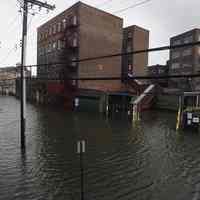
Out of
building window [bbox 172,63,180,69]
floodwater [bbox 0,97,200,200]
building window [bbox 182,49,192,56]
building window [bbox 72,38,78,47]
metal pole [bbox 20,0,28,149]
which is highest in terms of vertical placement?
building window [bbox 182,49,192,56]

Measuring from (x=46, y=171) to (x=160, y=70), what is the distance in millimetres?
62235

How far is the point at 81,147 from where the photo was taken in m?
6.43

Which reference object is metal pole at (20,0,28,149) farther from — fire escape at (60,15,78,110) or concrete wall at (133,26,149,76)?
concrete wall at (133,26,149,76)

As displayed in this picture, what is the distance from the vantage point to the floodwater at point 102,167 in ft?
22.4

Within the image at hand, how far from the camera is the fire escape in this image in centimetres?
3219

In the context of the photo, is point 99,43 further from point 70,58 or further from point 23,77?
point 23,77

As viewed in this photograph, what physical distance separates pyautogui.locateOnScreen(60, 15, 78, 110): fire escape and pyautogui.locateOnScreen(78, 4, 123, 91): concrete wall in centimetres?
119

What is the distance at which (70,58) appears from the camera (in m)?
33.6

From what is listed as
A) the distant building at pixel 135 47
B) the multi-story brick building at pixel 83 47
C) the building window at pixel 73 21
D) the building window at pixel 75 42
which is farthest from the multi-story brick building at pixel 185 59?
the building window at pixel 73 21

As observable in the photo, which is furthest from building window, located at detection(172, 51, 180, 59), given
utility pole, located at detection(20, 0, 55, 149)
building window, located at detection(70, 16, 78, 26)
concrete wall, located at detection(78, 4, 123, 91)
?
utility pole, located at detection(20, 0, 55, 149)

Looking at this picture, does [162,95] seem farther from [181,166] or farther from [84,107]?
[181,166]

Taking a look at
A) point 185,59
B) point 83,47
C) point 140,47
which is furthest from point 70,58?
point 185,59

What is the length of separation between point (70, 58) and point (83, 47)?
3238mm

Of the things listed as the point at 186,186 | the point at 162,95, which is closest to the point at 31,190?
the point at 186,186
